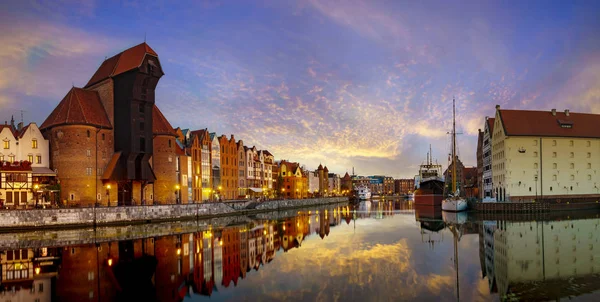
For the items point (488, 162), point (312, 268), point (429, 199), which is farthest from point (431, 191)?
point (312, 268)

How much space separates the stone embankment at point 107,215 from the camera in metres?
43.2

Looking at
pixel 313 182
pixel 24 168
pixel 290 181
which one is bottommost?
pixel 313 182

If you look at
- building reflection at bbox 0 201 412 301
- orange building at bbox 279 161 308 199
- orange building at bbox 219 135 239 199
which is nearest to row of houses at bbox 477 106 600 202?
building reflection at bbox 0 201 412 301

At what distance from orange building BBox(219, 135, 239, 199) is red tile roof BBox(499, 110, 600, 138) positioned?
5002cm

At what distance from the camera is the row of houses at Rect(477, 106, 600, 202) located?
214ft

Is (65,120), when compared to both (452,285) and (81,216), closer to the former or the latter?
(81,216)

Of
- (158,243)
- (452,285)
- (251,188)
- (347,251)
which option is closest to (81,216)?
(158,243)

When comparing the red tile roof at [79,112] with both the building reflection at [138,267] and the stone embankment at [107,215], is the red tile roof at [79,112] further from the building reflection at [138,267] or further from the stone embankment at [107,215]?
the building reflection at [138,267]

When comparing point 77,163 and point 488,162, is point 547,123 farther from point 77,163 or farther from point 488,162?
point 77,163

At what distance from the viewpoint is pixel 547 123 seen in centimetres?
6762

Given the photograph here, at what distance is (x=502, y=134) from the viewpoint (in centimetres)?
6794

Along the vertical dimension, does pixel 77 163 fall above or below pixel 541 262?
above

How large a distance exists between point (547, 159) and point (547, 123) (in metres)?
6.14

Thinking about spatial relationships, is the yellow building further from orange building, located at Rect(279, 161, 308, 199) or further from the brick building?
orange building, located at Rect(279, 161, 308, 199)
